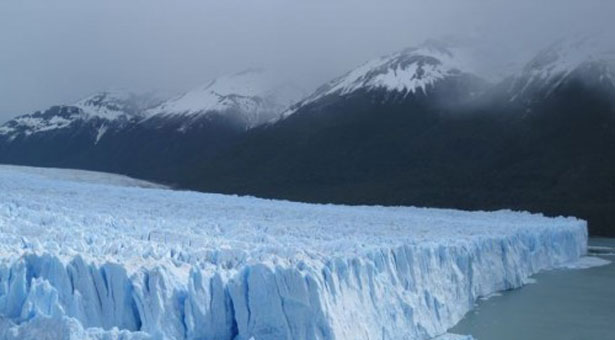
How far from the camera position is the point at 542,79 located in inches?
2648

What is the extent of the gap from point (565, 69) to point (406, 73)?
20236 mm

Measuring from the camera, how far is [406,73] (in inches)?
3206

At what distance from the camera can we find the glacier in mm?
8109

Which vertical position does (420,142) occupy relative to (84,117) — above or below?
below

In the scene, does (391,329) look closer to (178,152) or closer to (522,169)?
(522,169)

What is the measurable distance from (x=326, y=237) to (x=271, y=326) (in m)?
4.93

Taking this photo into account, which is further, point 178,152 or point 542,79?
point 178,152

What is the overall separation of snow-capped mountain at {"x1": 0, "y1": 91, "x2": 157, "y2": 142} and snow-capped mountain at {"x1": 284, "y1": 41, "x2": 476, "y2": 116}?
41.8 m

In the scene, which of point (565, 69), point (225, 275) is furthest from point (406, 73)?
point (225, 275)

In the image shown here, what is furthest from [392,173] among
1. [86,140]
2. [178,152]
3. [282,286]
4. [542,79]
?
[86,140]

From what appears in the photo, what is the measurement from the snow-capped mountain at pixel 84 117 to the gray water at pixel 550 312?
9985 centimetres

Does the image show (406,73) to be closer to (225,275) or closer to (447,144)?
(447,144)

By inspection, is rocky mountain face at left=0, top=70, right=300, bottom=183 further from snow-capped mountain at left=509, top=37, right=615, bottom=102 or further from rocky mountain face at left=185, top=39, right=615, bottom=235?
snow-capped mountain at left=509, top=37, right=615, bottom=102

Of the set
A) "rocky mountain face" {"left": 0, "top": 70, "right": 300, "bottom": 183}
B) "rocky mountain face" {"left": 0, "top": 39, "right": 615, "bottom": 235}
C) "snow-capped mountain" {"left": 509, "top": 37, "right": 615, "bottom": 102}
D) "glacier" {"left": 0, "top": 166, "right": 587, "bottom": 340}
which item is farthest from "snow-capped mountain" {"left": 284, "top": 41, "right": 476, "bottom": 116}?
"glacier" {"left": 0, "top": 166, "right": 587, "bottom": 340}
